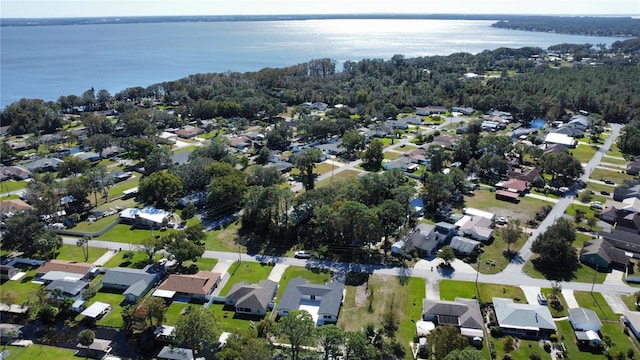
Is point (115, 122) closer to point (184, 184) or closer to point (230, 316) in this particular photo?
point (184, 184)

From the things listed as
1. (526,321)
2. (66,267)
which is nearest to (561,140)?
(526,321)

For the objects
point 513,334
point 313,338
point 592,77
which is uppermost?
point 592,77

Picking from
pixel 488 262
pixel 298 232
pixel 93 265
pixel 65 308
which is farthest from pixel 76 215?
pixel 488 262

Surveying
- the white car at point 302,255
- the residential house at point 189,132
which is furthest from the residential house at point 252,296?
the residential house at point 189,132

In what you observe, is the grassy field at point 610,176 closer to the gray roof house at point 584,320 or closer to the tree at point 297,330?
the gray roof house at point 584,320

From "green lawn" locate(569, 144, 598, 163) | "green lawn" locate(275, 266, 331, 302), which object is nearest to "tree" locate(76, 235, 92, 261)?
"green lawn" locate(275, 266, 331, 302)

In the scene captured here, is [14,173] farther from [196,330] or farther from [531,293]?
[531,293]
